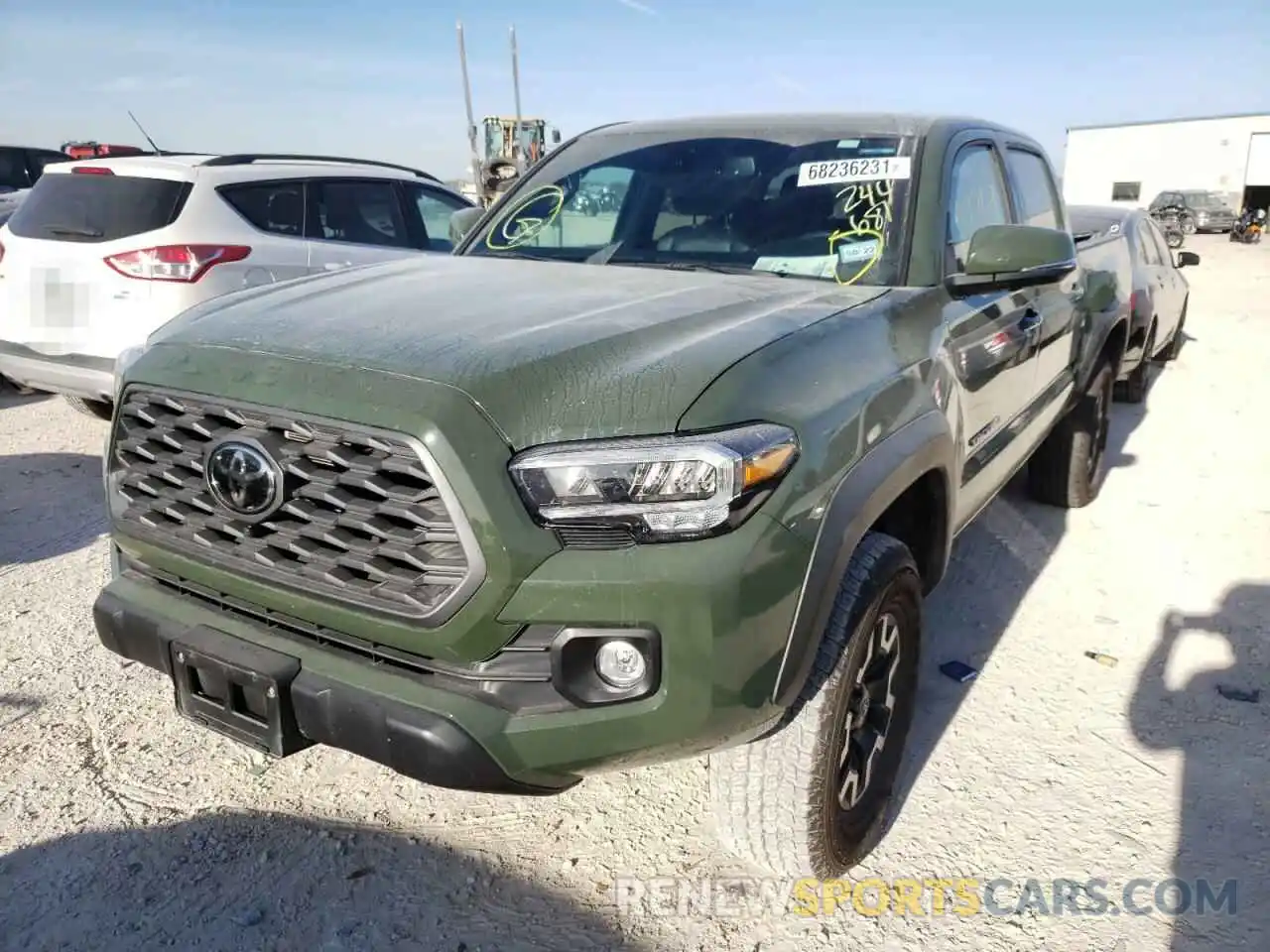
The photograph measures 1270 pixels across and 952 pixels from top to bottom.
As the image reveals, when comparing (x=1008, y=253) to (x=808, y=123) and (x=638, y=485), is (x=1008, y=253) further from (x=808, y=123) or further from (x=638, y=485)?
(x=638, y=485)

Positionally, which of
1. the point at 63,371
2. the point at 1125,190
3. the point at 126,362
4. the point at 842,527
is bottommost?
the point at 63,371

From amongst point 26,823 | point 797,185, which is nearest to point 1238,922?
point 797,185

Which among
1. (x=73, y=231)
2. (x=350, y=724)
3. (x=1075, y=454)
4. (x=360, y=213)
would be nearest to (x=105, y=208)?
(x=73, y=231)

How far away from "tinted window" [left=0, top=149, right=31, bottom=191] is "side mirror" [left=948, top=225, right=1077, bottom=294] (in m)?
11.4

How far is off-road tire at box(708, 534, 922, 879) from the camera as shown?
6.73 feet

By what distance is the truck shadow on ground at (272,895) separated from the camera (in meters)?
2.13

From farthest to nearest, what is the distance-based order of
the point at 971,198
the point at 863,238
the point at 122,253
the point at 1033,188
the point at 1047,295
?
1. the point at 122,253
2. the point at 1033,188
3. the point at 1047,295
4. the point at 971,198
5. the point at 863,238

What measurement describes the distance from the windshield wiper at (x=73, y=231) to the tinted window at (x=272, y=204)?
0.67m

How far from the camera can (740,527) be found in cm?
175

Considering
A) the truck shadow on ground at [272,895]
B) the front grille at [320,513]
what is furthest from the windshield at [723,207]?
the truck shadow on ground at [272,895]

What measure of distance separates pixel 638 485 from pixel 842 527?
0.47 meters

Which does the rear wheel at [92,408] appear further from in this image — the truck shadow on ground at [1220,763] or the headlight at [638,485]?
the truck shadow on ground at [1220,763]

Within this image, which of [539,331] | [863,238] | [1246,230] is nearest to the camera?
[539,331]

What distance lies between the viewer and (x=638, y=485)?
173cm
